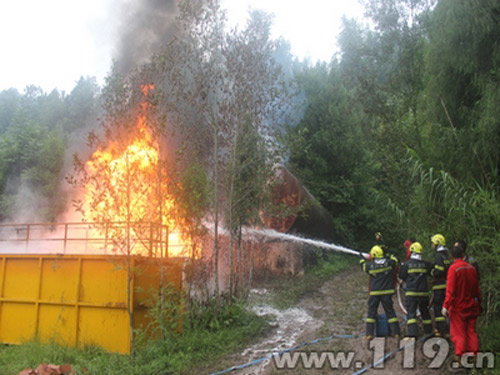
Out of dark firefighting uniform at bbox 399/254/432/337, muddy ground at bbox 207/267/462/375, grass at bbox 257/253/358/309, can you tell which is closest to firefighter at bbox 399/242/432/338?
dark firefighting uniform at bbox 399/254/432/337

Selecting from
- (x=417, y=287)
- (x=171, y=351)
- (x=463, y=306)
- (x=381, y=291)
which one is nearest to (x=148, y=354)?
(x=171, y=351)

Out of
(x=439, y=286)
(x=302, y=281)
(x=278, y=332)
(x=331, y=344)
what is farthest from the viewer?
(x=302, y=281)

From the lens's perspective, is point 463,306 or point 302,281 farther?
point 302,281

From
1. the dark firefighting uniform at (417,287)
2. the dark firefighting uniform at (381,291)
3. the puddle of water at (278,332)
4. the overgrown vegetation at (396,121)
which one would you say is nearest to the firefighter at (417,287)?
the dark firefighting uniform at (417,287)

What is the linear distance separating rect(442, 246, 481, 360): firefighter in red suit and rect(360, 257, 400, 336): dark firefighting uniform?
151cm

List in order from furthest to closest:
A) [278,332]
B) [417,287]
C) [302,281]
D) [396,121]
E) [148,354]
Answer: [396,121]
[302,281]
[278,332]
[148,354]
[417,287]

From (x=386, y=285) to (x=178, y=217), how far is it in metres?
4.55

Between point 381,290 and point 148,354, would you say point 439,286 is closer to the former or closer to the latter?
point 381,290

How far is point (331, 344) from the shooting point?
7.62 metres

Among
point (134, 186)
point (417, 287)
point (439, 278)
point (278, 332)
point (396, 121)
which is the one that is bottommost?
point (278, 332)

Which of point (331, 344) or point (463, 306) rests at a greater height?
point (463, 306)

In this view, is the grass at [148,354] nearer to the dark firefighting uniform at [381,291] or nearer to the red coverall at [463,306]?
the dark firefighting uniform at [381,291]

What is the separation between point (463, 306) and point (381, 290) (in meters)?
1.79

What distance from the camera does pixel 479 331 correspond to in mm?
6949
